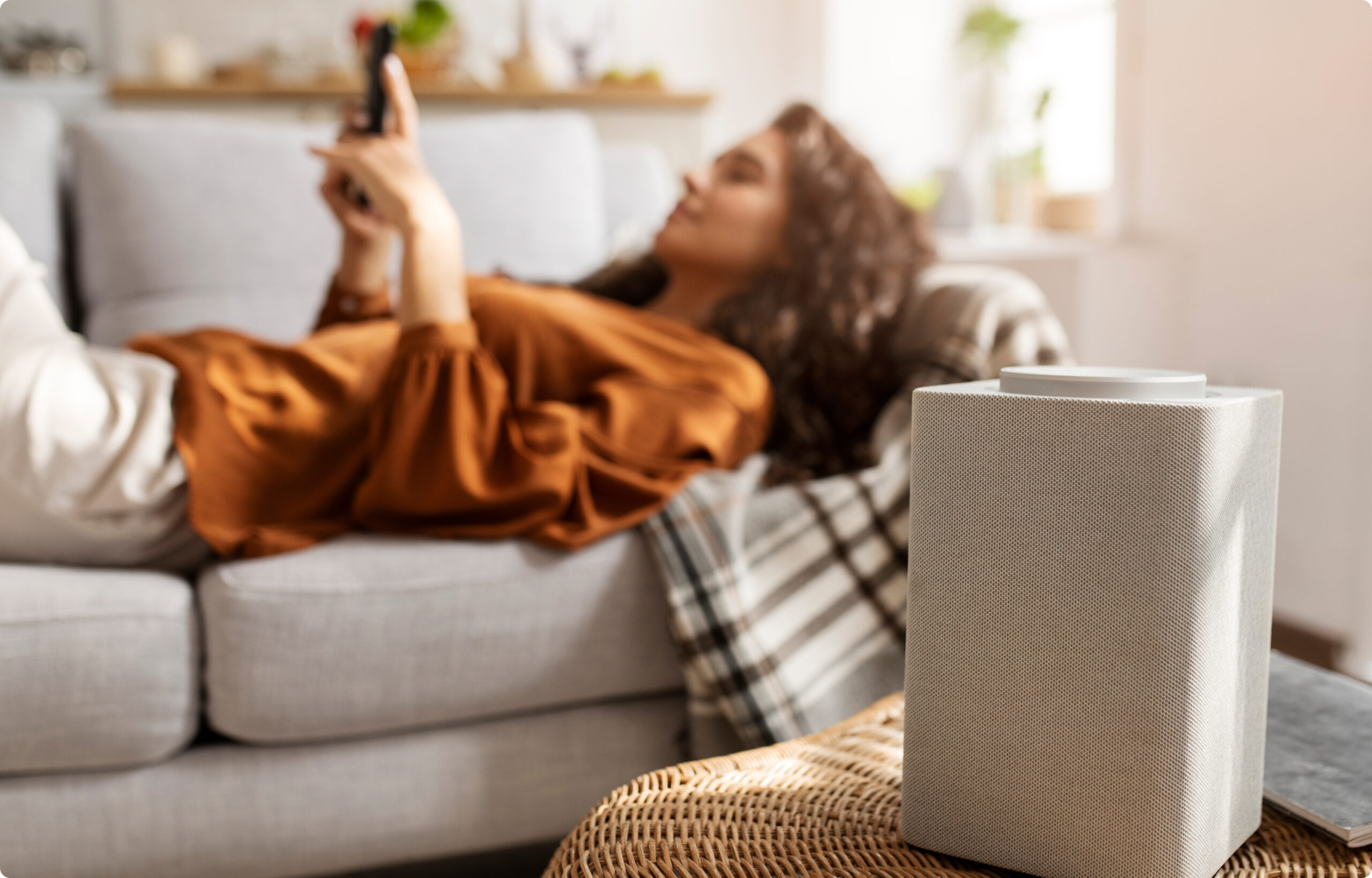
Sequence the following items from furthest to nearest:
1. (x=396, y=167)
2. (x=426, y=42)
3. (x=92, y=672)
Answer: (x=426, y=42) < (x=396, y=167) < (x=92, y=672)

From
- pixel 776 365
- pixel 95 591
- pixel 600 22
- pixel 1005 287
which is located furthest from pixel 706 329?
pixel 600 22

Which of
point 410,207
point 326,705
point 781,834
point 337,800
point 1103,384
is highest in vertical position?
point 410,207

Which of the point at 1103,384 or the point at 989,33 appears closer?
the point at 1103,384

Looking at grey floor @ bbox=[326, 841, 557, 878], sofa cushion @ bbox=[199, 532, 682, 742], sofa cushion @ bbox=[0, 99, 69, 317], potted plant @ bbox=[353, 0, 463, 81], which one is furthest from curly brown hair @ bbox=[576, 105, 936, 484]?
potted plant @ bbox=[353, 0, 463, 81]

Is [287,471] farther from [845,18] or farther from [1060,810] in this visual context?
[845,18]

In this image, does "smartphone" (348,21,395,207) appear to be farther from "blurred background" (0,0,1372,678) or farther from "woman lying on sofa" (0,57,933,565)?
"blurred background" (0,0,1372,678)

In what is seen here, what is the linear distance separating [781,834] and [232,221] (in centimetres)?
151

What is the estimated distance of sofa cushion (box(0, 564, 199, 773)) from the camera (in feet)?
3.20

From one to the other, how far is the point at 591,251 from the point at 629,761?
3.52 ft

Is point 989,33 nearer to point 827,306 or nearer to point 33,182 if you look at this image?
point 827,306

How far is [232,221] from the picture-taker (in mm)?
1761

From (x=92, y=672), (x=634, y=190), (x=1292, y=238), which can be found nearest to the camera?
(x=92, y=672)

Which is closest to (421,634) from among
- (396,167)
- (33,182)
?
(396,167)

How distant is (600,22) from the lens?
4211 millimetres
